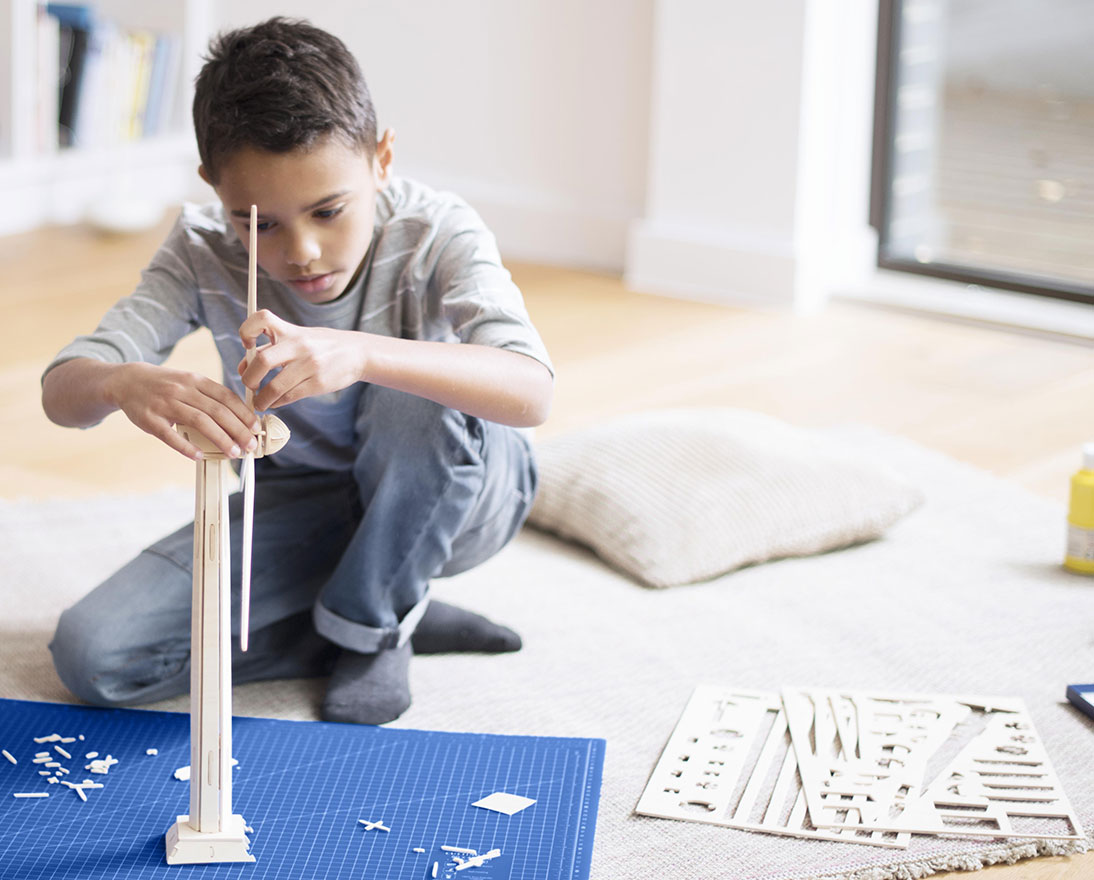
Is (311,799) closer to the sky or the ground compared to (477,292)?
closer to the ground

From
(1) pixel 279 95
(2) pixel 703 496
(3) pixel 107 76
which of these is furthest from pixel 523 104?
(1) pixel 279 95

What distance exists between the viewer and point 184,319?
4.17ft

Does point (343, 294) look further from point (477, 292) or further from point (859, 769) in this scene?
point (859, 769)

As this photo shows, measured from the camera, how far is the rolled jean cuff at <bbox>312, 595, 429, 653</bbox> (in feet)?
4.29

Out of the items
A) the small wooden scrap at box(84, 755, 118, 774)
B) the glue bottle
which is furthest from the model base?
the glue bottle

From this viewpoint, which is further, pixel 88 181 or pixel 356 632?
pixel 88 181

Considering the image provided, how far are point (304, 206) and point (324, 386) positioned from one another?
204 mm

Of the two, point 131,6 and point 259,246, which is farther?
point 131,6

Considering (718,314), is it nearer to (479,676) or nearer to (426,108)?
(426,108)

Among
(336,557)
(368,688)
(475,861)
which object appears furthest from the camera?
(336,557)

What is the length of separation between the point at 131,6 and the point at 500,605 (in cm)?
241

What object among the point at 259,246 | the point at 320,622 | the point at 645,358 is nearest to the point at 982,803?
the point at 320,622

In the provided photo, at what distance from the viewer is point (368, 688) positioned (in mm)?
1295

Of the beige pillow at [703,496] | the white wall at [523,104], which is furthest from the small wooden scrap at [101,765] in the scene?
the white wall at [523,104]
